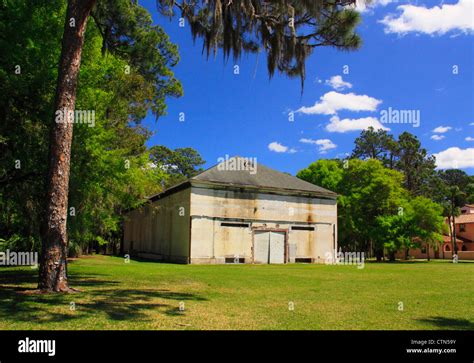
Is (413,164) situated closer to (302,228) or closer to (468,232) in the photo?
(468,232)

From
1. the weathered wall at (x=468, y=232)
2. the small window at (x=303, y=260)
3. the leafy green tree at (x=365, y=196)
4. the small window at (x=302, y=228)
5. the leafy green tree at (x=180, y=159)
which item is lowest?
the small window at (x=303, y=260)

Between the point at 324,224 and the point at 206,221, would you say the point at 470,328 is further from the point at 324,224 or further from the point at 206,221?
the point at 324,224

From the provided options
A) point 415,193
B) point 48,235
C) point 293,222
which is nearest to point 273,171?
point 293,222

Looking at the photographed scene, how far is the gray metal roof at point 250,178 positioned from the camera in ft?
104

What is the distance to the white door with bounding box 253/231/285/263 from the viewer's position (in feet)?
107

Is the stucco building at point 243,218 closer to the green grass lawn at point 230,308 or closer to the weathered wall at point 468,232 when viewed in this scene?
the green grass lawn at point 230,308

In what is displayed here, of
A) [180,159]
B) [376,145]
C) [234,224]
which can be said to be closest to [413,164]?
[376,145]

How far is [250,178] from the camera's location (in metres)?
33.6

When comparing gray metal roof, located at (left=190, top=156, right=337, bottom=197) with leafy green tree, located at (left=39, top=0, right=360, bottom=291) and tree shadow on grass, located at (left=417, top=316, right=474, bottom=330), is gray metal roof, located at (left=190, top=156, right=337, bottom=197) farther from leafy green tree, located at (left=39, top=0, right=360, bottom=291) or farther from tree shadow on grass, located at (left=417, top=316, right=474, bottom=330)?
tree shadow on grass, located at (left=417, top=316, right=474, bottom=330)

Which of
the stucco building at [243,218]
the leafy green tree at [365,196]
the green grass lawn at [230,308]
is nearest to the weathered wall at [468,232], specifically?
the leafy green tree at [365,196]

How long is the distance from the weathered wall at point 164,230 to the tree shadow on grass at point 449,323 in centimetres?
2305

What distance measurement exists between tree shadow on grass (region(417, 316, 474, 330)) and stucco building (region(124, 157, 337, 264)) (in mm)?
22703

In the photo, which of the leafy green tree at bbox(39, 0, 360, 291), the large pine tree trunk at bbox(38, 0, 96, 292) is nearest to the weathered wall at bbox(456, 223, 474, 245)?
the leafy green tree at bbox(39, 0, 360, 291)

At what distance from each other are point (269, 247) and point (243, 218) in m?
3.18
